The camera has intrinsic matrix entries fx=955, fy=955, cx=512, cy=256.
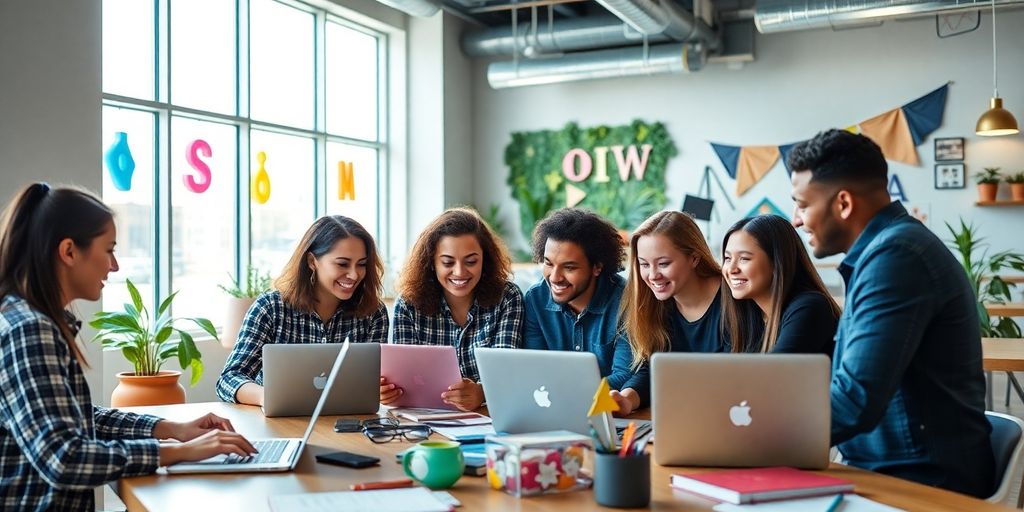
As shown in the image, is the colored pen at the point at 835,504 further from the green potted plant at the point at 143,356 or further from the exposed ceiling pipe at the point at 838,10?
the exposed ceiling pipe at the point at 838,10

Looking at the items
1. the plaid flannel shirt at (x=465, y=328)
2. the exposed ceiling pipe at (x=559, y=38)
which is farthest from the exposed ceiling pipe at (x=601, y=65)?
the plaid flannel shirt at (x=465, y=328)

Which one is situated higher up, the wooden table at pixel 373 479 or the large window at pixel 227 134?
the large window at pixel 227 134

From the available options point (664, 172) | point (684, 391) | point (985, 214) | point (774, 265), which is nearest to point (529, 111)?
point (664, 172)

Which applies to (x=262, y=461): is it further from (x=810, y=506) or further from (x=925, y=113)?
(x=925, y=113)

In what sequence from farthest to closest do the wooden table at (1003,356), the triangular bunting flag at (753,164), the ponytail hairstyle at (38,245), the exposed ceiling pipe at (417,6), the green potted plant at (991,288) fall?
the triangular bunting flag at (753,164)
the exposed ceiling pipe at (417,6)
the green potted plant at (991,288)
the wooden table at (1003,356)
the ponytail hairstyle at (38,245)

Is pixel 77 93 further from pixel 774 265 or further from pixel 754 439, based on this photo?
pixel 754 439

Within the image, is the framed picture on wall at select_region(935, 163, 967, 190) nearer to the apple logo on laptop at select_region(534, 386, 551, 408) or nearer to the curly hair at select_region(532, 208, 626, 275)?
the curly hair at select_region(532, 208, 626, 275)

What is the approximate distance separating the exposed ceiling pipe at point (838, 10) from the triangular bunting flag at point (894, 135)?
43.2 inches

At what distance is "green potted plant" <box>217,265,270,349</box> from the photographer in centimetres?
581

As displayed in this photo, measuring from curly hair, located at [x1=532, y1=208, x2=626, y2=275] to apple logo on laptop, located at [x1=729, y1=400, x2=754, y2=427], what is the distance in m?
1.35

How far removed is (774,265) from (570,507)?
118cm

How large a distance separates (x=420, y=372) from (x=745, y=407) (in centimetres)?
109

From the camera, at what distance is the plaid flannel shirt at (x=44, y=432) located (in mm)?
1666

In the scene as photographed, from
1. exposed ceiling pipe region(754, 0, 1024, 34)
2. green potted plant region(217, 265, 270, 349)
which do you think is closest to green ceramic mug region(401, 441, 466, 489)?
green potted plant region(217, 265, 270, 349)
